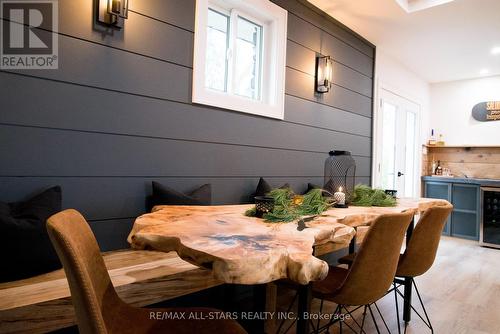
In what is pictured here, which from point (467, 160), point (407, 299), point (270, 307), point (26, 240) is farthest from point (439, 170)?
point (26, 240)

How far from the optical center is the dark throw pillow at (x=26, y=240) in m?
1.27

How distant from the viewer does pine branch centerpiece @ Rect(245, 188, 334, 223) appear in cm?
137

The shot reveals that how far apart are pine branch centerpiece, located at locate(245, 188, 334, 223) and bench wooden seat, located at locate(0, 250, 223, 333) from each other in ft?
1.12

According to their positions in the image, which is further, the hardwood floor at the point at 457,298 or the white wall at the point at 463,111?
the white wall at the point at 463,111

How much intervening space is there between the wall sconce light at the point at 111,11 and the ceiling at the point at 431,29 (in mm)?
2038

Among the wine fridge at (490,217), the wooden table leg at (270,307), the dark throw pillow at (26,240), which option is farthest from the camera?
the wine fridge at (490,217)

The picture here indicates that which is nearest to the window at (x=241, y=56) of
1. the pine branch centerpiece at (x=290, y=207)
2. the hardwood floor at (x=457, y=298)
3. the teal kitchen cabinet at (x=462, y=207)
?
the pine branch centerpiece at (x=290, y=207)

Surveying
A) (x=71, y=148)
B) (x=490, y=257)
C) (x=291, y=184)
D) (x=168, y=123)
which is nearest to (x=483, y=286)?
(x=490, y=257)

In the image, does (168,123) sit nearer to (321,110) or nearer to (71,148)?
(71,148)

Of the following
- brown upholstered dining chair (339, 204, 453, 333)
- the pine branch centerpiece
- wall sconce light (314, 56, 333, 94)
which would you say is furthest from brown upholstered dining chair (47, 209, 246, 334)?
wall sconce light (314, 56, 333, 94)

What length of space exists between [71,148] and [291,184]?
192cm

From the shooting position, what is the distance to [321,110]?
3.44 meters

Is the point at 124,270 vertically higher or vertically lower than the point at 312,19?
lower

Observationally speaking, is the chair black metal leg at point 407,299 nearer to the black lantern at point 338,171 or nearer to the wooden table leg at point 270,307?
the black lantern at point 338,171
